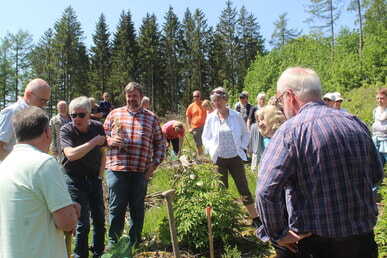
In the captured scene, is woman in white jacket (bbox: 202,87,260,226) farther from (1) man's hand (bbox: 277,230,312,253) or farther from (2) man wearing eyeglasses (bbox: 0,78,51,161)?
(1) man's hand (bbox: 277,230,312,253)

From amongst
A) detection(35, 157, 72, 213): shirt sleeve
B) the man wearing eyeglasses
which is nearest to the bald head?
the man wearing eyeglasses

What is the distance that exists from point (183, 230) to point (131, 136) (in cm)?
131

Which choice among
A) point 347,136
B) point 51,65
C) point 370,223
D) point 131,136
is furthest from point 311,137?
point 51,65

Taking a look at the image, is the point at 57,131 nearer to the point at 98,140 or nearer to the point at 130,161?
the point at 130,161

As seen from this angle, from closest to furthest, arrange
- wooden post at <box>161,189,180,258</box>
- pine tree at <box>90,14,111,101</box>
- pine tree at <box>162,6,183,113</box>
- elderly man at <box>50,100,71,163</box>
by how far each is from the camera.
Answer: wooden post at <box>161,189,180,258</box>
elderly man at <box>50,100,71,163</box>
pine tree at <box>90,14,111,101</box>
pine tree at <box>162,6,183,113</box>

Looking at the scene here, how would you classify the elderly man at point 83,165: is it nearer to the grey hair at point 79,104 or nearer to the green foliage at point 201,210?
the grey hair at point 79,104

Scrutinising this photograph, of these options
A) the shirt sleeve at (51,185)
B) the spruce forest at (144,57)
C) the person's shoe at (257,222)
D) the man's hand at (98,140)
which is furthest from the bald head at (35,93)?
the spruce forest at (144,57)

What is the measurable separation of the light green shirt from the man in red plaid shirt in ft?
6.26

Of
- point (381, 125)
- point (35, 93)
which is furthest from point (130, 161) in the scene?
point (381, 125)

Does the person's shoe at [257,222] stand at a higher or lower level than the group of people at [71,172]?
lower

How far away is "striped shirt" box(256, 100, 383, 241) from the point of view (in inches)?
69.7

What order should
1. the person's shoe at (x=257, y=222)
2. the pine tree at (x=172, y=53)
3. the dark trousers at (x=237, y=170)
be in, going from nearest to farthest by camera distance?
the person's shoe at (x=257, y=222), the dark trousers at (x=237, y=170), the pine tree at (x=172, y=53)

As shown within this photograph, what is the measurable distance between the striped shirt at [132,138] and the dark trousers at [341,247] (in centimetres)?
244

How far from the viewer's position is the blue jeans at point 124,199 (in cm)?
381
